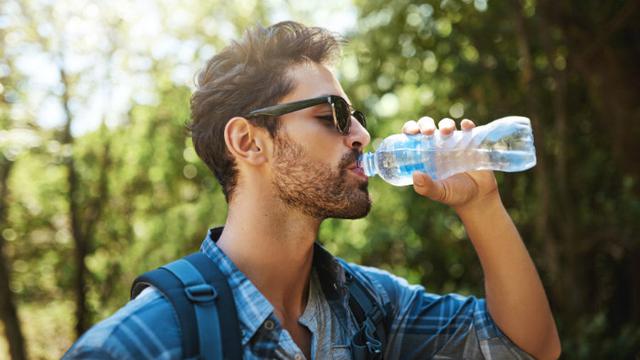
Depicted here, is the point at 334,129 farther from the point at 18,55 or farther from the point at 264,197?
the point at 18,55

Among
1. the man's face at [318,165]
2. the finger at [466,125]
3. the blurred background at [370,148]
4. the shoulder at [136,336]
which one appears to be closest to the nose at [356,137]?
the man's face at [318,165]

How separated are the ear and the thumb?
56cm

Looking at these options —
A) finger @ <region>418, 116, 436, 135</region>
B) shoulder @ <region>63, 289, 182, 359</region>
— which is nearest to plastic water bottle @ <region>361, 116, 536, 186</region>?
finger @ <region>418, 116, 436, 135</region>

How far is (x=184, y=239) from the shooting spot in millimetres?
7855

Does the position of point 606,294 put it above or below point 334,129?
below

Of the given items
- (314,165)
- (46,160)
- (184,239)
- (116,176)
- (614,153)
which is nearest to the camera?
(314,165)

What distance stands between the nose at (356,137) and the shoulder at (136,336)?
860mm

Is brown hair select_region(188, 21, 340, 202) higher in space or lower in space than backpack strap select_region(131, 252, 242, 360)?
higher

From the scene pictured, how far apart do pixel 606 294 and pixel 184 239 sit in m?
4.68

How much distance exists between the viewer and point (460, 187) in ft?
7.17

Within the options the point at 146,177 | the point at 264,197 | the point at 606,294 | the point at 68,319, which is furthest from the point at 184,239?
the point at 264,197

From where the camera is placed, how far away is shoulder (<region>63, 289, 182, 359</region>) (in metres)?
1.61

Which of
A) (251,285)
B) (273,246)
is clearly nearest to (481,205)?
(273,246)

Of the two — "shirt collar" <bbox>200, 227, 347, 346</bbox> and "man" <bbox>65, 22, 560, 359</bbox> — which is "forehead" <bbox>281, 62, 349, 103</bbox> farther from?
"shirt collar" <bbox>200, 227, 347, 346</bbox>
